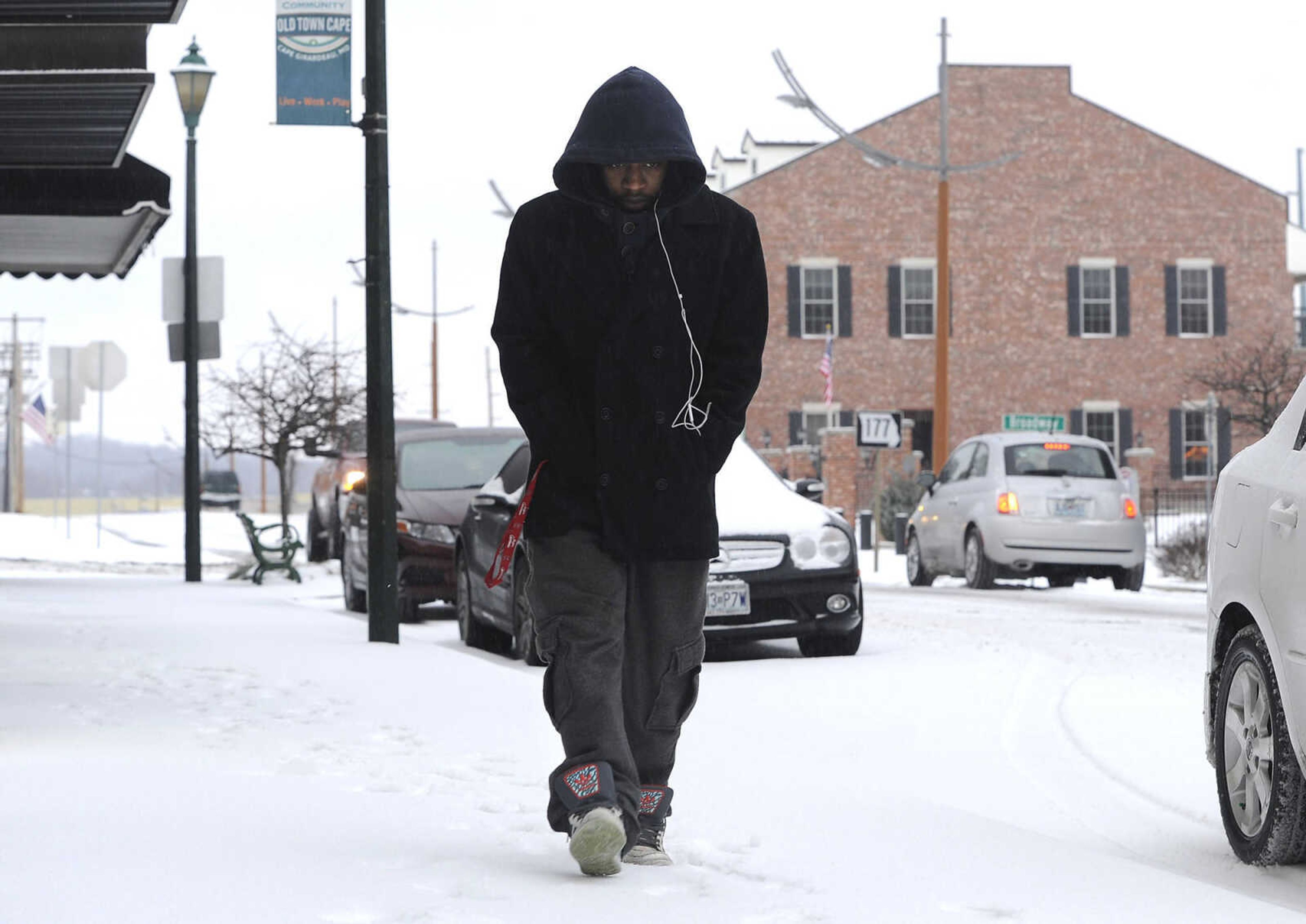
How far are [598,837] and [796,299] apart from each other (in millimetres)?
40758

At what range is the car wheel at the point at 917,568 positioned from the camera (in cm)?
2208

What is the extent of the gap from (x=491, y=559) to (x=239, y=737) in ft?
18.2

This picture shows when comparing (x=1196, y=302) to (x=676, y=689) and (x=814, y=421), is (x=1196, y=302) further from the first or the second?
(x=676, y=689)

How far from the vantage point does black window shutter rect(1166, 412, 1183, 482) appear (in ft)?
149

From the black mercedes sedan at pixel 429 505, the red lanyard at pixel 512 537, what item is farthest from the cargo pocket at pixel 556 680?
the black mercedes sedan at pixel 429 505

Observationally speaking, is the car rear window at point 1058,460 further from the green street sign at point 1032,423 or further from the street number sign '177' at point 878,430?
the green street sign at point 1032,423

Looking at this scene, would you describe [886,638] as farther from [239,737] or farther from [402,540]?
[239,737]

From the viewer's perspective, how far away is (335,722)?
7734 millimetres

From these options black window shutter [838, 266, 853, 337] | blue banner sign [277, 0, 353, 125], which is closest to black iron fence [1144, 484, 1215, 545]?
black window shutter [838, 266, 853, 337]

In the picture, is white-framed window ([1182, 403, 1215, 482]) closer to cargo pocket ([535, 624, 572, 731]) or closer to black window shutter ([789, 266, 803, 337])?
black window shutter ([789, 266, 803, 337])

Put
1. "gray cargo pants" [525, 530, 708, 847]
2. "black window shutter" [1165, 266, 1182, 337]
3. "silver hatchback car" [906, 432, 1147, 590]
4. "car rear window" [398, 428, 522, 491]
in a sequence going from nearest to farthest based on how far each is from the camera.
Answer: "gray cargo pants" [525, 530, 708, 847]
"car rear window" [398, 428, 522, 491]
"silver hatchback car" [906, 432, 1147, 590]
"black window shutter" [1165, 266, 1182, 337]

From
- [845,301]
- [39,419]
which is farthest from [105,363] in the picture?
[39,419]

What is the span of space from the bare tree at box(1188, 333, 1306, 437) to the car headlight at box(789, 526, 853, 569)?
1497 cm

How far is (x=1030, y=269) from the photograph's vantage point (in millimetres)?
45719
